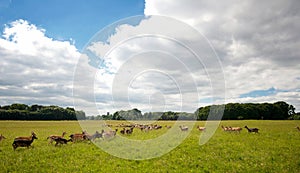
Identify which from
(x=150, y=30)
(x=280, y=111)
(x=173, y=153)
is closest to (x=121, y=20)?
(x=150, y=30)

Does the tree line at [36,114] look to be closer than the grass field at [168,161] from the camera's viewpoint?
No

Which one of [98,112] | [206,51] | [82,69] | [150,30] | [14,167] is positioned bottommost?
[14,167]

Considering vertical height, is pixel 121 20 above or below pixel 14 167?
above

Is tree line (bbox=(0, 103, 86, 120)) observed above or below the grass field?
above

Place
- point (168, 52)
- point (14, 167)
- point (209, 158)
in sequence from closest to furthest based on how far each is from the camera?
point (14, 167) → point (209, 158) → point (168, 52)

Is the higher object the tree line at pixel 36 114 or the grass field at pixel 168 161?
the tree line at pixel 36 114

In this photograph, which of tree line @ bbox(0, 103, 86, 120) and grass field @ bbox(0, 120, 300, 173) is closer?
grass field @ bbox(0, 120, 300, 173)

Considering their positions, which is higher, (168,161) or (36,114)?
(36,114)

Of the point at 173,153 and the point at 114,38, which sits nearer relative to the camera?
the point at 173,153

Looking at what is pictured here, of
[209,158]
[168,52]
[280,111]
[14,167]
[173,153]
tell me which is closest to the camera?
[14,167]

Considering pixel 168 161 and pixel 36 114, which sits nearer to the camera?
pixel 168 161

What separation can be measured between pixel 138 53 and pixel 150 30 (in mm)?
2347

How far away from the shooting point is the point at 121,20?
2045 centimetres

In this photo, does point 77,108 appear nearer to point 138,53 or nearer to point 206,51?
point 138,53
